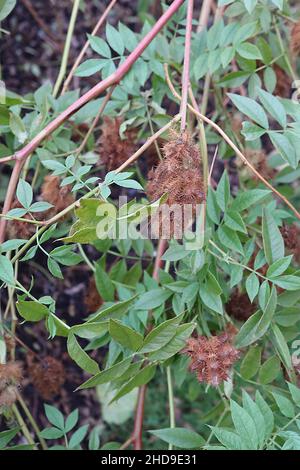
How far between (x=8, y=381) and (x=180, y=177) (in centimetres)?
34

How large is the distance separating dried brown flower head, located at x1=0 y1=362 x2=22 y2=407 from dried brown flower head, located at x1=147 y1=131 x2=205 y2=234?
27cm

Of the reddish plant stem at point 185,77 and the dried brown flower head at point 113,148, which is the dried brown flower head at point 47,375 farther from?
the reddish plant stem at point 185,77

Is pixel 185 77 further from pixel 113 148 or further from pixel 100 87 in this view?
pixel 113 148

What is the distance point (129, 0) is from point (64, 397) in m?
0.95

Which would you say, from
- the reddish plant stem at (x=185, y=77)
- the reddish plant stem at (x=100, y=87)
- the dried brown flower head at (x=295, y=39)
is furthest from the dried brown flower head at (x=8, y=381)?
the dried brown flower head at (x=295, y=39)

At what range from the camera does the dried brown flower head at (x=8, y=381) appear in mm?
871

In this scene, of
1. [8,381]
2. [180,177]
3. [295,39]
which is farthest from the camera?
[295,39]

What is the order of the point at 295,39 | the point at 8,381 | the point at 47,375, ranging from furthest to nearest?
the point at 47,375
the point at 295,39
the point at 8,381

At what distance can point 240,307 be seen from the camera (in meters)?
1.04

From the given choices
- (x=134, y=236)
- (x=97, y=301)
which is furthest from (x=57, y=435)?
(x=134, y=236)

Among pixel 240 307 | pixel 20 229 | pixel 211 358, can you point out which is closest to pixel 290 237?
pixel 240 307

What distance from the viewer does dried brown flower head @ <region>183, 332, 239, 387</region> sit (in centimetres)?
82

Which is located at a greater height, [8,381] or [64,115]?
[64,115]

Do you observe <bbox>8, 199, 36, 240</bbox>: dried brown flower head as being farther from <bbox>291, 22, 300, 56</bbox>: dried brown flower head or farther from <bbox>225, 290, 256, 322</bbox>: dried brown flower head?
<bbox>291, 22, 300, 56</bbox>: dried brown flower head
